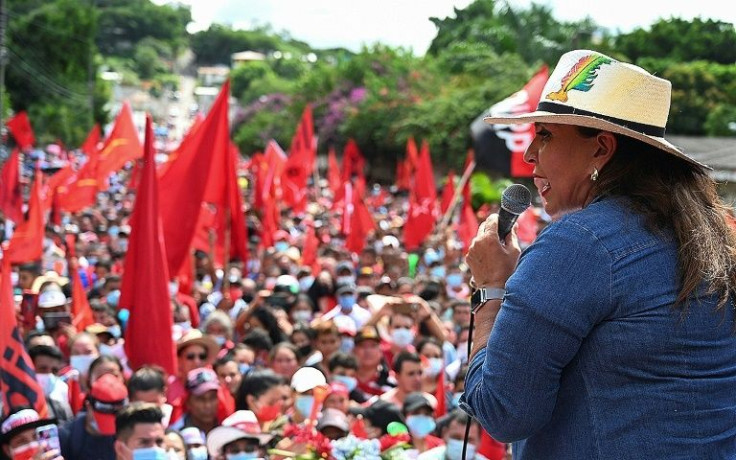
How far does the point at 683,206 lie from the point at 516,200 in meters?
0.37

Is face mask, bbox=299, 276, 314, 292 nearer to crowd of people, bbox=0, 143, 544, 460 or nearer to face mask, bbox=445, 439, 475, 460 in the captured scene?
crowd of people, bbox=0, 143, 544, 460

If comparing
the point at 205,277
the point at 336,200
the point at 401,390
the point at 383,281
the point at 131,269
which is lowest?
the point at 336,200

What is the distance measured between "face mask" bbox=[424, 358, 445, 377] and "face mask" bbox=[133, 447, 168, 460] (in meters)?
2.71

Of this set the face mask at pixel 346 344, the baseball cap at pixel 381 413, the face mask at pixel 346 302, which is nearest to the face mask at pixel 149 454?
the baseball cap at pixel 381 413

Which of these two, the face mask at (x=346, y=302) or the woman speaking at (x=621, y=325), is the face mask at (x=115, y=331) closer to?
the face mask at (x=346, y=302)

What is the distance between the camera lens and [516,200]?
2254 mm

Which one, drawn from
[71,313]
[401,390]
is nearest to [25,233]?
[71,313]

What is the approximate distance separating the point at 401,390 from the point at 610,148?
4586mm

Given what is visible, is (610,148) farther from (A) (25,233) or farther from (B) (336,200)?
(B) (336,200)

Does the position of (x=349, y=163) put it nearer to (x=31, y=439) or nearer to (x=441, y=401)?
(x=441, y=401)

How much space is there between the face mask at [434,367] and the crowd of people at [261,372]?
1 centimetres

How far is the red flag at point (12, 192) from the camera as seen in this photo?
45.5 ft

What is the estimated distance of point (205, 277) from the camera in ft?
40.5

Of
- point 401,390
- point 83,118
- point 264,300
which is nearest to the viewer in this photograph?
point 401,390
